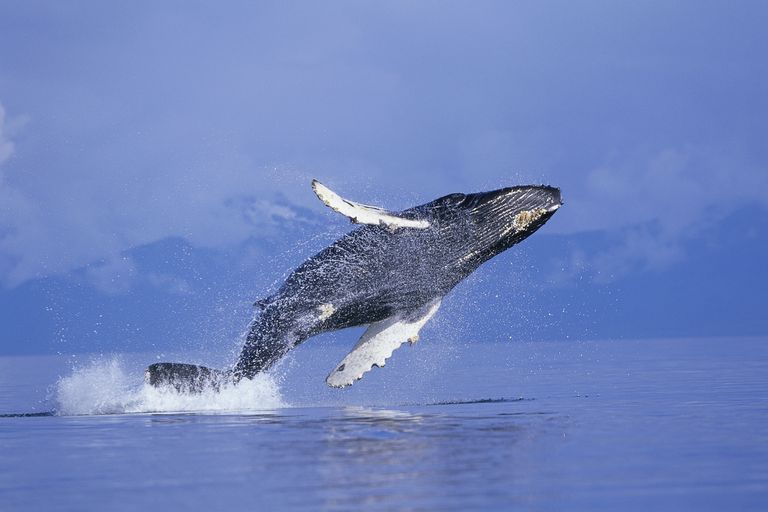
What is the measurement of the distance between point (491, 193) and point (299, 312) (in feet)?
12.8

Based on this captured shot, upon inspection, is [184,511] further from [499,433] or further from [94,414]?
[94,414]

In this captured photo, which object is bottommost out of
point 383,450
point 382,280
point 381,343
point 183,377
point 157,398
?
point 383,450

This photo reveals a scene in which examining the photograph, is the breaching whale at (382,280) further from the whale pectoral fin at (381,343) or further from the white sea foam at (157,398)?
the white sea foam at (157,398)

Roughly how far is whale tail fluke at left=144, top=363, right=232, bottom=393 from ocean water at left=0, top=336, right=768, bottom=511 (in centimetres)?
23

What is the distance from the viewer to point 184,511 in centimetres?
1015

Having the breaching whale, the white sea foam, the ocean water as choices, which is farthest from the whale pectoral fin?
the white sea foam

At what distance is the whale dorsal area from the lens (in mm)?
18625

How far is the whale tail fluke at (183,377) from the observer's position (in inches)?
786

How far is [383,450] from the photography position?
527 inches

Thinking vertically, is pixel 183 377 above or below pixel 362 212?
below

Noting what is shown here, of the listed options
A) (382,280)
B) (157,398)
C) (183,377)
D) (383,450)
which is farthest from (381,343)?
(383,450)

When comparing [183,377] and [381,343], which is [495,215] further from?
[183,377]

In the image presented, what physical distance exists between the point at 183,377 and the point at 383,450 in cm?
748

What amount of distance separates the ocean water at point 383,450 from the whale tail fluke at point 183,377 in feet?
0.75
